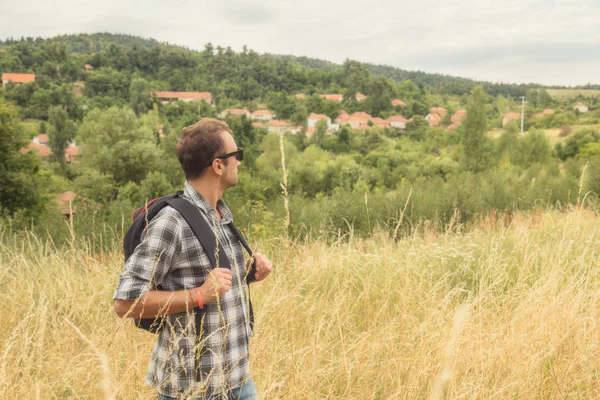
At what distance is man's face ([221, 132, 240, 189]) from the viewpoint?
1.60 metres

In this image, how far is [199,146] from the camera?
157 centimetres

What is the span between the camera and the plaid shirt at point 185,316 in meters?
1.41

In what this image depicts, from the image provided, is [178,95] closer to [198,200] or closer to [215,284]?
[198,200]

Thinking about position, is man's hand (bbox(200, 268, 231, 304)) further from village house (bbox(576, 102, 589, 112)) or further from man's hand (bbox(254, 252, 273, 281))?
village house (bbox(576, 102, 589, 112))

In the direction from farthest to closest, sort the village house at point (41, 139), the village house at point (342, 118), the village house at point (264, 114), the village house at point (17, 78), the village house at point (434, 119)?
the village house at point (434, 119)
the village house at point (342, 118)
the village house at point (264, 114)
the village house at point (17, 78)
the village house at point (41, 139)

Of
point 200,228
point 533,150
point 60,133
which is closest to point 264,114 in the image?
point 60,133

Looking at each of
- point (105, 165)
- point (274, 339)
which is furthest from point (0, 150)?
point (274, 339)

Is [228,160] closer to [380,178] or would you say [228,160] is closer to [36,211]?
[36,211]

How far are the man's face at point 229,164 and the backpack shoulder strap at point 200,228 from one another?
0.59 feet

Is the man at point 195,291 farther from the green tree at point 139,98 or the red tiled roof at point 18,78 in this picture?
the red tiled roof at point 18,78

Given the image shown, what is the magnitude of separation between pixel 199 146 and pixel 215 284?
0.51 metres

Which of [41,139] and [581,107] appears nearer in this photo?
[41,139]

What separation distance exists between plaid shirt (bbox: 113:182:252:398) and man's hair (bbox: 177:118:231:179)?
94mm

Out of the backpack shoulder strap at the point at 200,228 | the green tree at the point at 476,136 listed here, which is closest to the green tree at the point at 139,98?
the green tree at the point at 476,136
